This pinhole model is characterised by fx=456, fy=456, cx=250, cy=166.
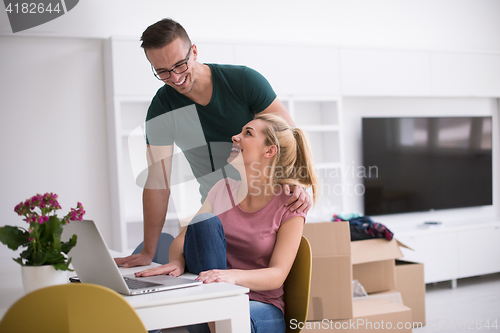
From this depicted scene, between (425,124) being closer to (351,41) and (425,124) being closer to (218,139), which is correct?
(351,41)

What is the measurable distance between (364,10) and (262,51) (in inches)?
48.1

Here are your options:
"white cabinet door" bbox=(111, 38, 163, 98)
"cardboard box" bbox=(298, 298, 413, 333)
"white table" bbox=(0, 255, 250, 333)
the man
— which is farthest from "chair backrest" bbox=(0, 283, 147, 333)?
"white cabinet door" bbox=(111, 38, 163, 98)

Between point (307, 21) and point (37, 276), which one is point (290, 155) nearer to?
point (37, 276)

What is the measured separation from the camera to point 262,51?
131 inches

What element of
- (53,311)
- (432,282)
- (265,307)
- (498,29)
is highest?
(498,29)

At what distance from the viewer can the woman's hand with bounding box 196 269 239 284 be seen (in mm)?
961

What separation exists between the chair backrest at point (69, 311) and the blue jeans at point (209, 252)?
14.3 inches

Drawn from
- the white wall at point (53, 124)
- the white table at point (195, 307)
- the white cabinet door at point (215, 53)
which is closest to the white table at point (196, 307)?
the white table at point (195, 307)

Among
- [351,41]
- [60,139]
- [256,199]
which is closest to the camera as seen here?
[256,199]

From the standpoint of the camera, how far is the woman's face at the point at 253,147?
1480 millimetres

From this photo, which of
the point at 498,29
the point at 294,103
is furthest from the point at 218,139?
the point at 498,29

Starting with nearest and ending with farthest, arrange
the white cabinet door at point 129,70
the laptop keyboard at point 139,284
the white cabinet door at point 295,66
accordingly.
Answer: the laptop keyboard at point 139,284, the white cabinet door at point 129,70, the white cabinet door at point 295,66

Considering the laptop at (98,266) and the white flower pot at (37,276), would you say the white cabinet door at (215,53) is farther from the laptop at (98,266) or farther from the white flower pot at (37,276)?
the white flower pot at (37,276)

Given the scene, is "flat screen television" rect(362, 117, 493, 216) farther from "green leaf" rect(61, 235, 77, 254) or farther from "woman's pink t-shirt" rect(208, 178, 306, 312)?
"green leaf" rect(61, 235, 77, 254)
